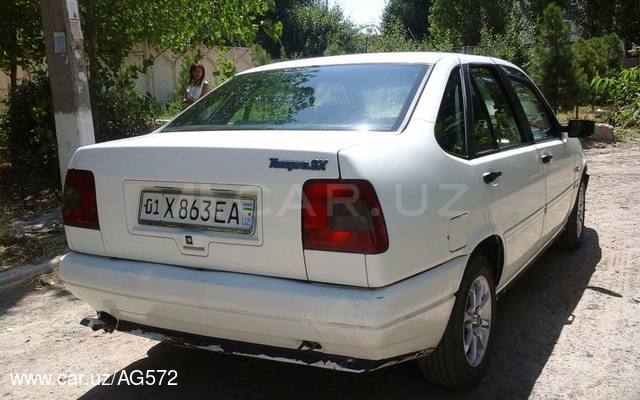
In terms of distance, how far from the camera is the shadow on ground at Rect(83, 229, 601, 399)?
3008mm

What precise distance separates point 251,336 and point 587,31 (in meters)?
28.3

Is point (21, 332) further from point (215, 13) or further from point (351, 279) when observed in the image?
point (215, 13)

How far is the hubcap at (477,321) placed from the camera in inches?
117

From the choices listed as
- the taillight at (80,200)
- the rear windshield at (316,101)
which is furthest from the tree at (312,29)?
the taillight at (80,200)

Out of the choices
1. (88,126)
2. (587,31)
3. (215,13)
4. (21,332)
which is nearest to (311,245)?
(21,332)

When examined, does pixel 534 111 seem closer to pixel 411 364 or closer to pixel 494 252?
pixel 494 252

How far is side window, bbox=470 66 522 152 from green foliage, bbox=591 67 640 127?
440 inches

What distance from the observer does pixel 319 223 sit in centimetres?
239

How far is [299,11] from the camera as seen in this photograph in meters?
48.4

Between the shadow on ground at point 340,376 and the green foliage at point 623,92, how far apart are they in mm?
11144

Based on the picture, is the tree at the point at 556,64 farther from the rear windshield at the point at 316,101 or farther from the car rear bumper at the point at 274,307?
the car rear bumper at the point at 274,307

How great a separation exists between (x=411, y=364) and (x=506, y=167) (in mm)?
1163

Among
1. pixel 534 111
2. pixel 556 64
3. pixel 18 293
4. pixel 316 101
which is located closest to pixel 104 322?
pixel 316 101

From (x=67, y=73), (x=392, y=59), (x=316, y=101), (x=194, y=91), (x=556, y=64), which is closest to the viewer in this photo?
(x=316, y=101)
